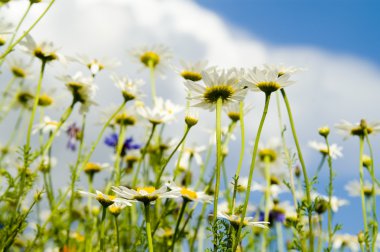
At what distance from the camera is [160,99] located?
2666 millimetres

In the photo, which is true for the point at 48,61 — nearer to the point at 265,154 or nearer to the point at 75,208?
the point at 265,154

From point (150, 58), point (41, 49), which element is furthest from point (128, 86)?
point (150, 58)

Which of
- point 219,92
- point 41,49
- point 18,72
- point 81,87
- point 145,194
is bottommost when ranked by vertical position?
point 145,194

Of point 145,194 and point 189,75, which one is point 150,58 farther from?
point 145,194

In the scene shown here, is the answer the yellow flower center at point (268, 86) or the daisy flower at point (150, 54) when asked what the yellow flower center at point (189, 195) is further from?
the daisy flower at point (150, 54)

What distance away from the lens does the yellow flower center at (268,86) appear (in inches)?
56.2

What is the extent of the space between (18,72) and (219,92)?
2228 mm

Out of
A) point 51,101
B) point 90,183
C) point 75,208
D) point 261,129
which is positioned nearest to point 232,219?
point 261,129

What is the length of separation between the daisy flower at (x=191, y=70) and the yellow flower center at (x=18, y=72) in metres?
1.39

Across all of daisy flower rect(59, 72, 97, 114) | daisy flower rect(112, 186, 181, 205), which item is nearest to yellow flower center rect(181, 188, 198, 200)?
daisy flower rect(112, 186, 181, 205)

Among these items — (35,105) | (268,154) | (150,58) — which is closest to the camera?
(35,105)

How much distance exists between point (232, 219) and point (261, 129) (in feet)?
0.83

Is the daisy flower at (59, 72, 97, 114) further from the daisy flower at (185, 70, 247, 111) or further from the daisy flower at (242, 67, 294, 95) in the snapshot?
the daisy flower at (242, 67, 294, 95)

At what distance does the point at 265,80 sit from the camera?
56.0 inches
